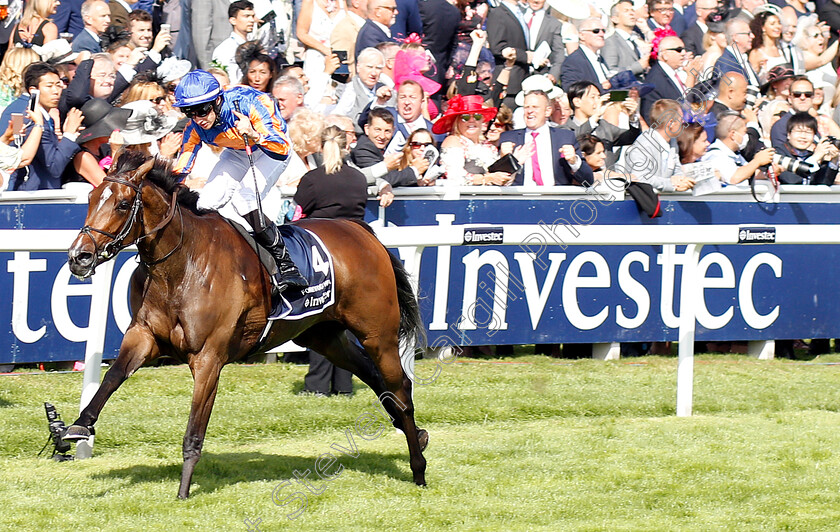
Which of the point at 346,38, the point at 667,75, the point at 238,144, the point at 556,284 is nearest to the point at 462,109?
the point at 556,284

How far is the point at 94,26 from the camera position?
9531 mm

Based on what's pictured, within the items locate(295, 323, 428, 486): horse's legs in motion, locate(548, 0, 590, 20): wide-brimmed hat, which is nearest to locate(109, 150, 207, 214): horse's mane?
locate(295, 323, 428, 486): horse's legs in motion

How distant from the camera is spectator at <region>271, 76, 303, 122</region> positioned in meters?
8.76

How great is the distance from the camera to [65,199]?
24.5 ft

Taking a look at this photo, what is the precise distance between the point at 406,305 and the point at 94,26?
4.83 meters

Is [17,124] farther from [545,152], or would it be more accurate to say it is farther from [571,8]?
[571,8]

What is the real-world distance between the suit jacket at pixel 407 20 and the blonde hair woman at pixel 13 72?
372cm

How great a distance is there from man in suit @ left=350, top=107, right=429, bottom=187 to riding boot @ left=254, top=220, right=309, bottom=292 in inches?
124

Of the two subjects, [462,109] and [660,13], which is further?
[660,13]

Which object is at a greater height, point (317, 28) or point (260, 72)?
point (317, 28)

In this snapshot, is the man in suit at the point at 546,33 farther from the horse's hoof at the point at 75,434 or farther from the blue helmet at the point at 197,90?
the horse's hoof at the point at 75,434

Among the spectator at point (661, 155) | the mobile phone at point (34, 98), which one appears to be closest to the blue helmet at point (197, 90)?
the mobile phone at point (34, 98)

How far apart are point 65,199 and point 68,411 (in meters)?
1.49

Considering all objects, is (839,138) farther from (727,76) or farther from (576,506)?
(576,506)
